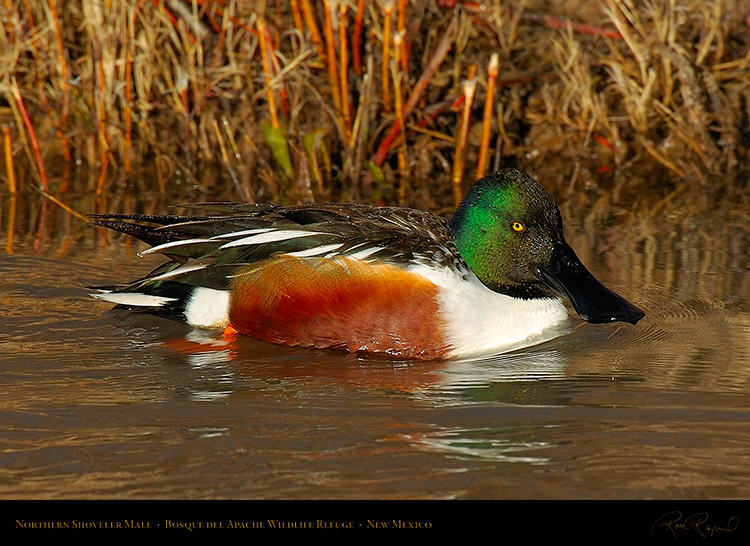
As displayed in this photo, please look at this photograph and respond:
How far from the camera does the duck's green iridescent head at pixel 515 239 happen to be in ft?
12.0

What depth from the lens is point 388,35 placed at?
5.23 metres

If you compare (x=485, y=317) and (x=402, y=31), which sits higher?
(x=402, y=31)

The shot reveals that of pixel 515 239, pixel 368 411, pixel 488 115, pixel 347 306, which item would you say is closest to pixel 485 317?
pixel 515 239

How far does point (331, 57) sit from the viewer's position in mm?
5305

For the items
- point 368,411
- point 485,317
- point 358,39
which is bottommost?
point 368,411

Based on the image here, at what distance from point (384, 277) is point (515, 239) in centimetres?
46

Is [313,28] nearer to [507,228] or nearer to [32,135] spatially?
[32,135]

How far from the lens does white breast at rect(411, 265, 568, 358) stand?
139 inches


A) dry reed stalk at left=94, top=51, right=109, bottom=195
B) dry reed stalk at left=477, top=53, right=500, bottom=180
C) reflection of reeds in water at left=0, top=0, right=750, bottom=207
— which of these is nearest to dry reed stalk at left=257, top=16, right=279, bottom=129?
reflection of reeds in water at left=0, top=0, right=750, bottom=207

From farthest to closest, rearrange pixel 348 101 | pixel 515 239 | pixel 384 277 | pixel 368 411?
pixel 348 101 → pixel 515 239 → pixel 384 277 → pixel 368 411

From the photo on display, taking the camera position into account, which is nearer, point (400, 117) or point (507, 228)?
point (507, 228)

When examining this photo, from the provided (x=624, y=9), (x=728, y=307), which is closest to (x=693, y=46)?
(x=624, y=9)

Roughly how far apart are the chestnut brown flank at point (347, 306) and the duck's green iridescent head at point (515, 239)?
28 centimetres

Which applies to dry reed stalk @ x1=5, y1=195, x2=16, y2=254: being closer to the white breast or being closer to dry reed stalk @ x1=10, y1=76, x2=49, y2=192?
dry reed stalk @ x1=10, y1=76, x2=49, y2=192
